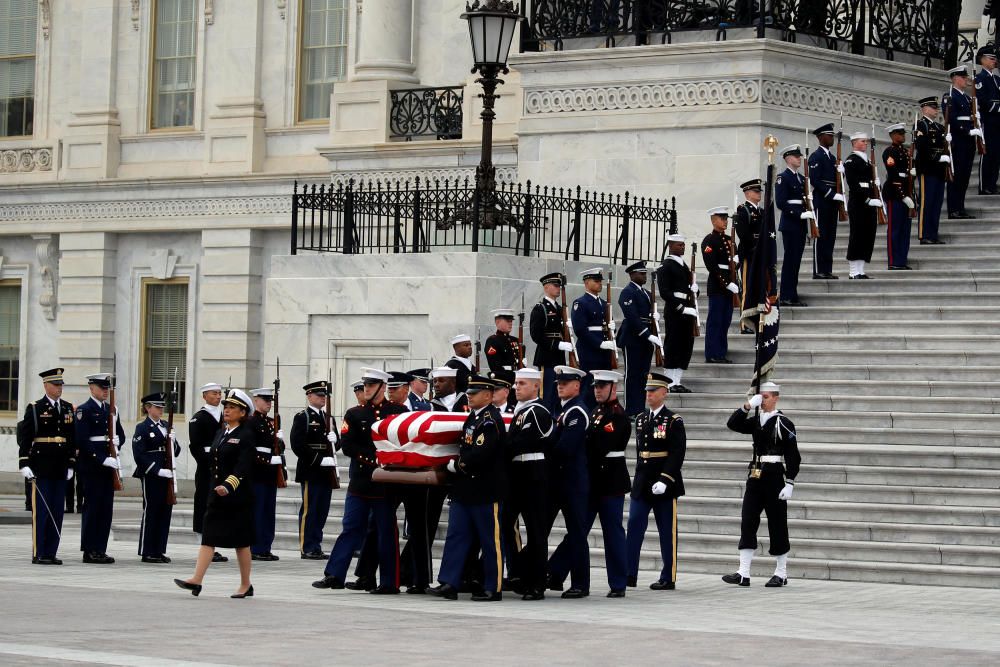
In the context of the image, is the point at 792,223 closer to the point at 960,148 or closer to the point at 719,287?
the point at 719,287

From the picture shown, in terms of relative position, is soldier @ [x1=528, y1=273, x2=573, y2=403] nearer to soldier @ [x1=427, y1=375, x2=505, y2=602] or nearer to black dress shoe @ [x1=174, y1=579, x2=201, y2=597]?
soldier @ [x1=427, y1=375, x2=505, y2=602]

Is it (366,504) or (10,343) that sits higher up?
(10,343)

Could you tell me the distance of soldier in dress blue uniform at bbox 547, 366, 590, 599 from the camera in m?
16.0

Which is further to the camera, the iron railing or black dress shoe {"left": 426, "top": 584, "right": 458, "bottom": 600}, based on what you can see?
the iron railing

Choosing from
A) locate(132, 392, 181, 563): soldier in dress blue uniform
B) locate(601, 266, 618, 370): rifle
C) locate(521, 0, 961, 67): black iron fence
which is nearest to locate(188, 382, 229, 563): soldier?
locate(132, 392, 181, 563): soldier in dress blue uniform

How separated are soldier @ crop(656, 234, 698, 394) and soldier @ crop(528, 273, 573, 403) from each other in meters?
0.99

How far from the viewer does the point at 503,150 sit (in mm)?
28609

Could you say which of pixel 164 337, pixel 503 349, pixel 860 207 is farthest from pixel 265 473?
pixel 164 337

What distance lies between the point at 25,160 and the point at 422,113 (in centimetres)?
924

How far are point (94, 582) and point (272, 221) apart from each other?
52.4 feet

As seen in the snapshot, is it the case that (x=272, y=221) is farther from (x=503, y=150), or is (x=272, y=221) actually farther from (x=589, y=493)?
(x=589, y=493)

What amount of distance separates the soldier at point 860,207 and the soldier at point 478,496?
807 centimetres

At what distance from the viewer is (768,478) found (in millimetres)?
16938

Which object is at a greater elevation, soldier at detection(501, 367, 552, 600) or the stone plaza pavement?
soldier at detection(501, 367, 552, 600)
